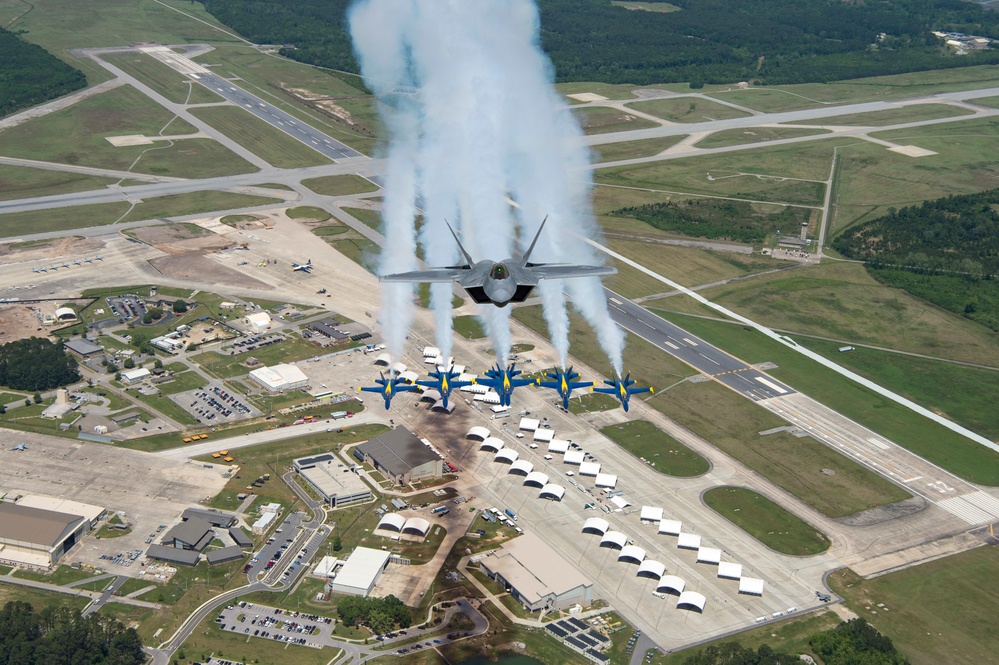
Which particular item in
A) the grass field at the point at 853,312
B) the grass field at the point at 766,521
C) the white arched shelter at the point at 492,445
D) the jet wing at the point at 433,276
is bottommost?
the grass field at the point at 766,521

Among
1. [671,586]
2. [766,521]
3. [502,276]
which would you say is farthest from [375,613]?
[766,521]

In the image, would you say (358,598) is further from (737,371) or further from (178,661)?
(737,371)

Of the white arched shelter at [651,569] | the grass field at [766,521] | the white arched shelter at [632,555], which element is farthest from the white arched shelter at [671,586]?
the grass field at [766,521]

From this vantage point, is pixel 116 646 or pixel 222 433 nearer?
pixel 116 646

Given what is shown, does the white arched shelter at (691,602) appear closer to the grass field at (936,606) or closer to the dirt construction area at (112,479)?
the grass field at (936,606)

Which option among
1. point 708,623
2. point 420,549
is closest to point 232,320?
point 420,549

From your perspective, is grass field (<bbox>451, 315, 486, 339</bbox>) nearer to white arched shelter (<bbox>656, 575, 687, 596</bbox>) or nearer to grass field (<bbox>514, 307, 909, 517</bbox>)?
grass field (<bbox>514, 307, 909, 517</bbox>)

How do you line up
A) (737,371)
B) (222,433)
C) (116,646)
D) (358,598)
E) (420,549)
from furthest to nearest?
(737,371)
(222,433)
(420,549)
(358,598)
(116,646)
